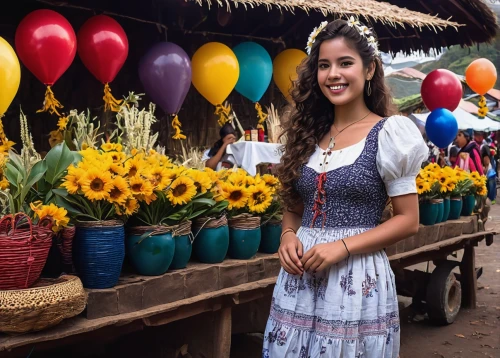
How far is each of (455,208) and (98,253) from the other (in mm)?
3482

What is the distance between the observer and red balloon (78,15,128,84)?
3812 millimetres

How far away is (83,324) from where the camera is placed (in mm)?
2084

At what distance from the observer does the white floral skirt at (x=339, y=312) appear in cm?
157

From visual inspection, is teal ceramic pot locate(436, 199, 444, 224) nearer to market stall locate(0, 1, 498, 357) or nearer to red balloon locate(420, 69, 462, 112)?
market stall locate(0, 1, 498, 357)

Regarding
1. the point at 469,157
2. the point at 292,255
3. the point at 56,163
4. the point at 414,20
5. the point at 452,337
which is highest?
the point at 414,20

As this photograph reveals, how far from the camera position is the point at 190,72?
4398 millimetres

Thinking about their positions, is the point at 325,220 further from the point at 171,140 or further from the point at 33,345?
the point at 171,140

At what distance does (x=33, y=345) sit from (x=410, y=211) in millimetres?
1366

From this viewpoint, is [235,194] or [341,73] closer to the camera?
[341,73]

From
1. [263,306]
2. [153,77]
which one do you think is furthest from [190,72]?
[263,306]

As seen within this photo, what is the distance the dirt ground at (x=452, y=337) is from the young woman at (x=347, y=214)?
2307 millimetres

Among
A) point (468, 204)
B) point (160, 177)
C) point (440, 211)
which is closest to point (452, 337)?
point (440, 211)

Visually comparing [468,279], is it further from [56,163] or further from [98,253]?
[56,163]

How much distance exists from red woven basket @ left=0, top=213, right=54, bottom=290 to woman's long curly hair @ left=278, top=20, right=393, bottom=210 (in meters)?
0.86
